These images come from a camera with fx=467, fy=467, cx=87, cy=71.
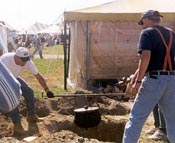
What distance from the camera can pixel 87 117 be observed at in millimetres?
8609

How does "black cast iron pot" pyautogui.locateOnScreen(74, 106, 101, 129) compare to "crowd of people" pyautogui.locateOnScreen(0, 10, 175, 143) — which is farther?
"black cast iron pot" pyautogui.locateOnScreen(74, 106, 101, 129)

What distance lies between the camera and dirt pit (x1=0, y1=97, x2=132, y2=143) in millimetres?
7407

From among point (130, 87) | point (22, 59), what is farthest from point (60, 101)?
point (130, 87)

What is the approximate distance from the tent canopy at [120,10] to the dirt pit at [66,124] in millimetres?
2834

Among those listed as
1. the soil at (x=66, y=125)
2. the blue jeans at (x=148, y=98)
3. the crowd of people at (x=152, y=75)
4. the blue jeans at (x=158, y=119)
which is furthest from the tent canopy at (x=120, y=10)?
the blue jeans at (x=148, y=98)

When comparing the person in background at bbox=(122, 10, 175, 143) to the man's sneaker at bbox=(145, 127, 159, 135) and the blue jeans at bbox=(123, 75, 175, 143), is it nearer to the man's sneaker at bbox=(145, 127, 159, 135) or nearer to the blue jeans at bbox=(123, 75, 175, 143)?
the blue jeans at bbox=(123, 75, 175, 143)

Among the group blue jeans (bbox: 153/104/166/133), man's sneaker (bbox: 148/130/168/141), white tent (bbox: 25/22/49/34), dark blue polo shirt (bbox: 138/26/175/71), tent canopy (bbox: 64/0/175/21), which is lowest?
white tent (bbox: 25/22/49/34)

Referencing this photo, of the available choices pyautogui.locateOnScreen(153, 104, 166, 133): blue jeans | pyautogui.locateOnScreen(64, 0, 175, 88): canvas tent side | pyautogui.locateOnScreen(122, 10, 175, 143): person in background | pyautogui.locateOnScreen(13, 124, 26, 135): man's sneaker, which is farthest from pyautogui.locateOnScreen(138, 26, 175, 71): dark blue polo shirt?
pyautogui.locateOnScreen(64, 0, 175, 88): canvas tent side

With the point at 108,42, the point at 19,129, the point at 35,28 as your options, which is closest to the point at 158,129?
the point at 19,129

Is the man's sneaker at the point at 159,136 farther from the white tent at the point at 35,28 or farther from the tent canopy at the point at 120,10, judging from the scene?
the white tent at the point at 35,28

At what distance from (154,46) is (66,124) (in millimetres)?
3782

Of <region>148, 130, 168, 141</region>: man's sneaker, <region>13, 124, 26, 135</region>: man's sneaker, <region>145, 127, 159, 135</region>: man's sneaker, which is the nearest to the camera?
<region>148, 130, 168, 141</region>: man's sneaker

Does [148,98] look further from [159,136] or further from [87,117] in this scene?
[87,117]

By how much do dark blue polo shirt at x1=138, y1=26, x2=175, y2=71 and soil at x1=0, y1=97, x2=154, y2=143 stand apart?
182cm
